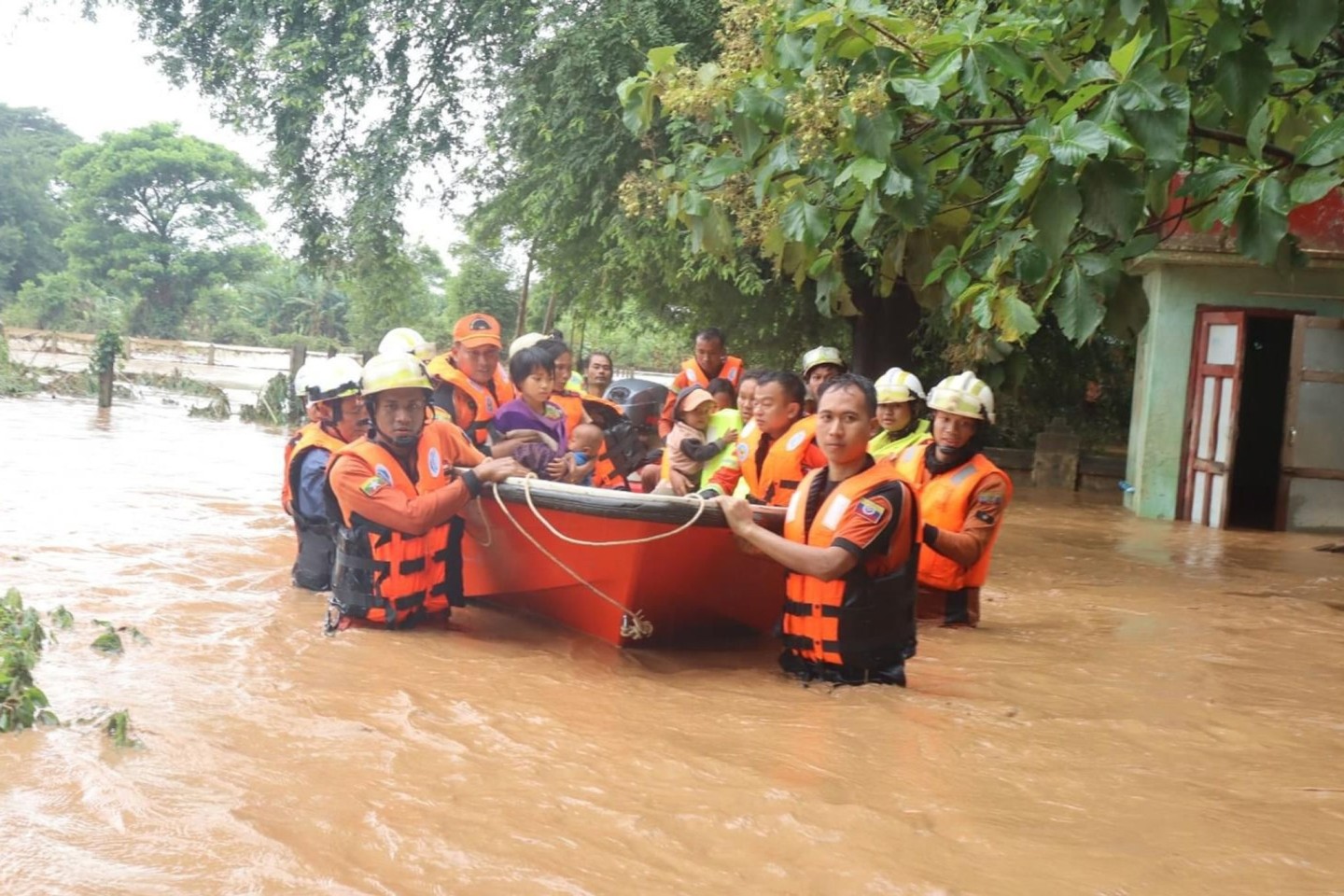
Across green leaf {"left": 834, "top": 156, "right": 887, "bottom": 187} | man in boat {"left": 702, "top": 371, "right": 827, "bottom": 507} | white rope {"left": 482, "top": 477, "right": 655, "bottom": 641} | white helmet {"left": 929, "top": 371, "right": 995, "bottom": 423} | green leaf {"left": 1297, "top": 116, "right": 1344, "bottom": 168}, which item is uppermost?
green leaf {"left": 1297, "top": 116, "right": 1344, "bottom": 168}

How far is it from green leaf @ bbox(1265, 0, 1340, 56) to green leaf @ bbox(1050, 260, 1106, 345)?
74 cm

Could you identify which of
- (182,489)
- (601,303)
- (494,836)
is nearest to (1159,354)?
(601,303)

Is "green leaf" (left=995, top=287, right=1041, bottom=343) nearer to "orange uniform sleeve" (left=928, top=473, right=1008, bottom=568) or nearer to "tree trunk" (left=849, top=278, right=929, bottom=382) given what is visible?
"orange uniform sleeve" (left=928, top=473, right=1008, bottom=568)

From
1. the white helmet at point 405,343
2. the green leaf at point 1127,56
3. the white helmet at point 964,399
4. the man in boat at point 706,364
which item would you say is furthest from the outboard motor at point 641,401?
the green leaf at point 1127,56

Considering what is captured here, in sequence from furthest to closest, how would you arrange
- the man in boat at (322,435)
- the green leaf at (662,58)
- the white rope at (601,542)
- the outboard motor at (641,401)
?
the outboard motor at (641,401) < the man in boat at (322,435) < the white rope at (601,542) < the green leaf at (662,58)

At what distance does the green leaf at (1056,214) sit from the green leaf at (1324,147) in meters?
0.62

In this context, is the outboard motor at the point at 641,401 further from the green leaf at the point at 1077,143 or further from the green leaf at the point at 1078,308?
the green leaf at the point at 1077,143

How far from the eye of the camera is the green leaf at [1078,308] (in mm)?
3471

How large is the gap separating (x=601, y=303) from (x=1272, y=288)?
6946mm

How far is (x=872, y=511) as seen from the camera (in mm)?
4660

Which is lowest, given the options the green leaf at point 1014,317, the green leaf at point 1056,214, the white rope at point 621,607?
the white rope at point 621,607

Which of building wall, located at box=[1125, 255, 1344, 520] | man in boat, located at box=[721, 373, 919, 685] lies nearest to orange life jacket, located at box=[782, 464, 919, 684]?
man in boat, located at box=[721, 373, 919, 685]

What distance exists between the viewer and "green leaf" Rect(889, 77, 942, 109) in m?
3.72

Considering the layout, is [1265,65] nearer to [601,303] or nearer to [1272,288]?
[1272,288]
